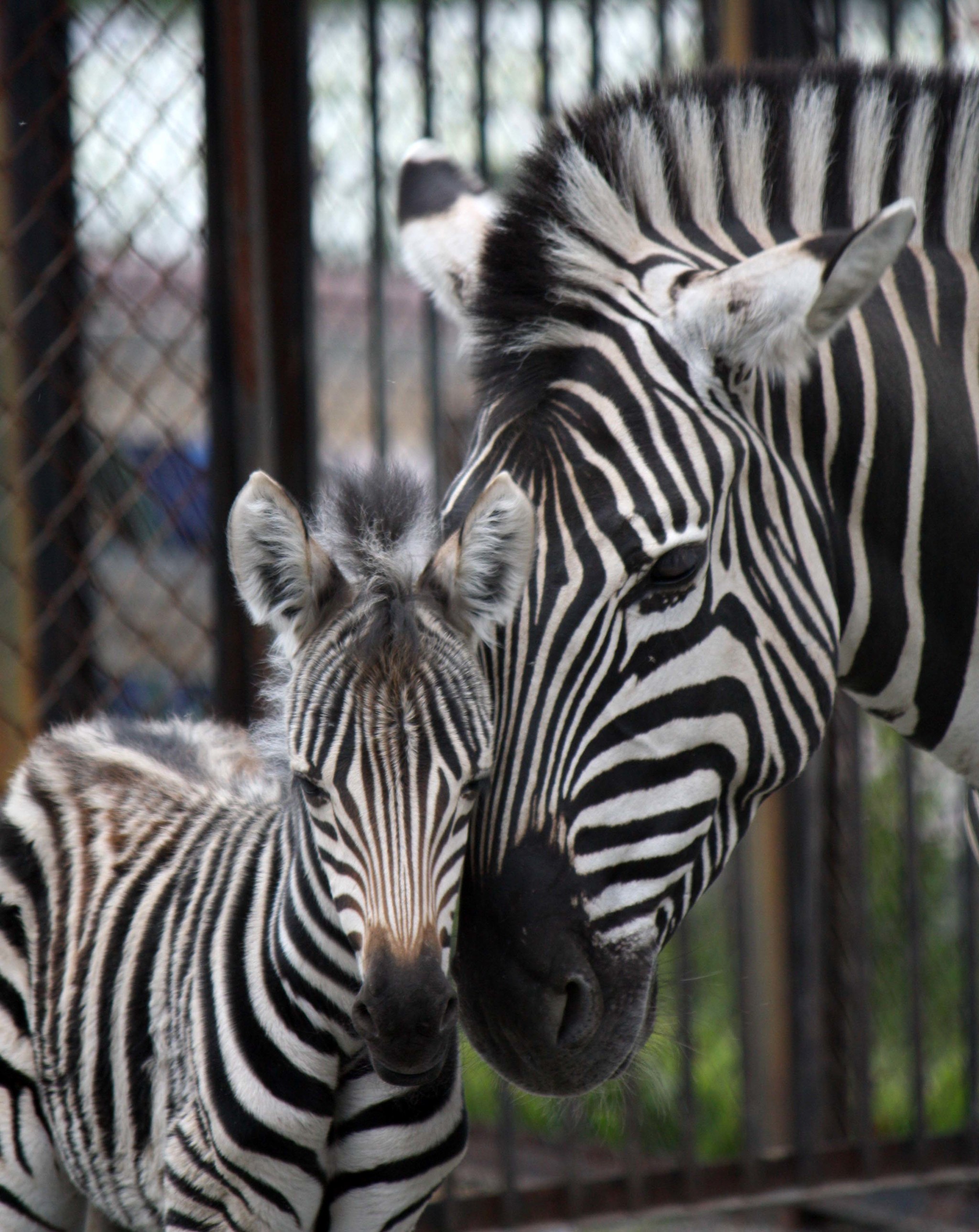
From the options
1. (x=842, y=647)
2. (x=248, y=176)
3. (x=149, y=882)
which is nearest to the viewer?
(x=842, y=647)

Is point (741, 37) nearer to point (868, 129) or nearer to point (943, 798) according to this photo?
point (868, 129)

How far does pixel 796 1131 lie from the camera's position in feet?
17.3

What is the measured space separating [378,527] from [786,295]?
0.84 m

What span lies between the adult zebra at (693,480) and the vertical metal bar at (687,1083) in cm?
165

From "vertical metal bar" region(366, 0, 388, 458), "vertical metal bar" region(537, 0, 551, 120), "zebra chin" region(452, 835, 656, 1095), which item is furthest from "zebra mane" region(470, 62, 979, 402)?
"vertical metal bar" region(537, 0, 551, 120)

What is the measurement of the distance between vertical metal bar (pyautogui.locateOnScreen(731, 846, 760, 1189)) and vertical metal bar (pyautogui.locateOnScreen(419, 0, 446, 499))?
1870 mm

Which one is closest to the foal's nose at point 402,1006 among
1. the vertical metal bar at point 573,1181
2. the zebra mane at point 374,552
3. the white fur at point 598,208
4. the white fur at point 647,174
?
the zebra mane at point 374,552

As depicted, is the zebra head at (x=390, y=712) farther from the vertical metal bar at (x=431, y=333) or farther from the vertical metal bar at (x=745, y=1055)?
the vertical metal bar at (x=745, y=1055)

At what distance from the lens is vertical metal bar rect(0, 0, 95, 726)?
173 inches

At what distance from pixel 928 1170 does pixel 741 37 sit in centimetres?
469

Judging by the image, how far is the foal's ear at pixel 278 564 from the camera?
2.24 metres

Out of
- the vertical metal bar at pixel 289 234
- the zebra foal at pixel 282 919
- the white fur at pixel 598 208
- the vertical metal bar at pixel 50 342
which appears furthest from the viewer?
the vertical metal bar at pixel 289 234

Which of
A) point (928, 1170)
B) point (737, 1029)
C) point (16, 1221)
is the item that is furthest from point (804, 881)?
point (16, 1221)

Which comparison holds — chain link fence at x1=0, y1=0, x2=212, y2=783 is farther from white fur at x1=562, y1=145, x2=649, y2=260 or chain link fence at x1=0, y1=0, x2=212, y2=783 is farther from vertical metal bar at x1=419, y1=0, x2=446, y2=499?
white fur at x1=562, y1=145, x2=649, y2=260
